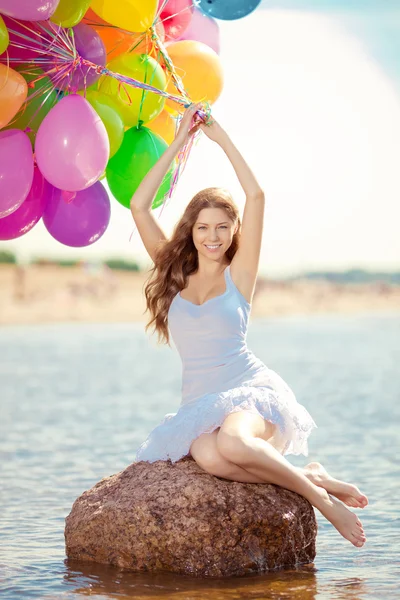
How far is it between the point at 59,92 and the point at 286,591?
2.60 m

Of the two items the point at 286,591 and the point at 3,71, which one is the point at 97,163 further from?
the point at 286,591

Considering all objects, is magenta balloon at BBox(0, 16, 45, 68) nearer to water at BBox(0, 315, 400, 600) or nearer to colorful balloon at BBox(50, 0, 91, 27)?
colorful balloon at BBox(50, 0, 91, 27)

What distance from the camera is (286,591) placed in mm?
4078

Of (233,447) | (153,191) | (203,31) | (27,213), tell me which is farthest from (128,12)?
(233,447)

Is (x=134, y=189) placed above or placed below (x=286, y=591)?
above

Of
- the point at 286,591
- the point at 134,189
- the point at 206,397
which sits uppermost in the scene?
the point at 134,189

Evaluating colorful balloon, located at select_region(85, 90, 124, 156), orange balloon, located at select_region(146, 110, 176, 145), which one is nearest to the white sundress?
colorful balloon, located at select_region(85, 90, 124, 156)

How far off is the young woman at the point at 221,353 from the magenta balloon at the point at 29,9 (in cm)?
81

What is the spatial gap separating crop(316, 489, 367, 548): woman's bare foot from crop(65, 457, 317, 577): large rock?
15cm

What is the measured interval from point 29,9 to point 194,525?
7.73 ft

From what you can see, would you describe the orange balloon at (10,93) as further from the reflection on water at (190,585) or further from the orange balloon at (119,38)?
the reflection on water at (190,585)

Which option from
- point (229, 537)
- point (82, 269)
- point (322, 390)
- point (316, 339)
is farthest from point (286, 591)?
point (82, 269)

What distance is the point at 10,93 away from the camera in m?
4.37

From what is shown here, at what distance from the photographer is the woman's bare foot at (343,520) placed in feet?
14.2
